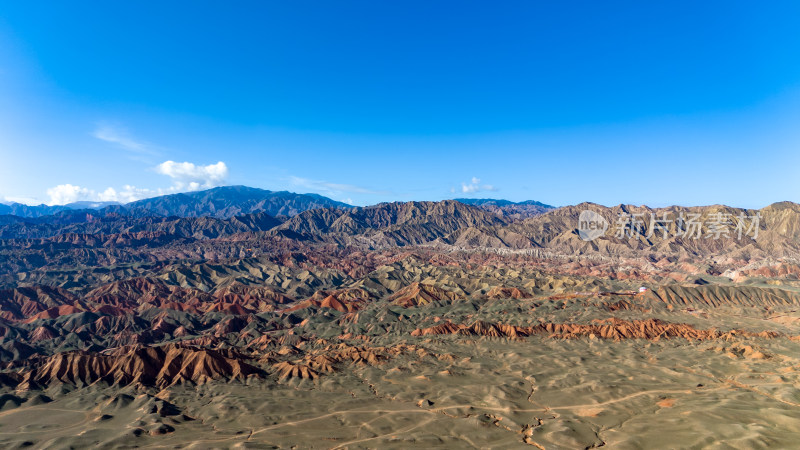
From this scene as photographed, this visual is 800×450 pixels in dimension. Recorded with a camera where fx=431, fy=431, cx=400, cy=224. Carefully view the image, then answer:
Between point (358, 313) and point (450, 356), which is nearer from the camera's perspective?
point (450, 356)

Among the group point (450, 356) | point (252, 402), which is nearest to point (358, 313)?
point (450, 356)

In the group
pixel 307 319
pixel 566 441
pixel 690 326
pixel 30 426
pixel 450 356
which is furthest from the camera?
pixel 307 319

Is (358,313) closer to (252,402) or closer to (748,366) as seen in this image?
(252,402)

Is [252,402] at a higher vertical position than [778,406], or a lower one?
lower

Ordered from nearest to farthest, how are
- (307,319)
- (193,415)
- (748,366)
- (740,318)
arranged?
(193,415) < (748,366) < (740,318) < (307,319)

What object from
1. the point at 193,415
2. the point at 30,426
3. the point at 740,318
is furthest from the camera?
the point at 740,318

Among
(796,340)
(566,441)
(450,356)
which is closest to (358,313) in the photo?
(450,356)

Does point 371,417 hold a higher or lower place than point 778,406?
lower

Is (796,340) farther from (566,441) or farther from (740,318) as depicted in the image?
(566,441)

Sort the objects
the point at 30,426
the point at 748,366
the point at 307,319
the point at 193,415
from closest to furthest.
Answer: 1. the point at 30,426
2. the point at 193,415
3. the point at 748,366
4. the point at 307,319
